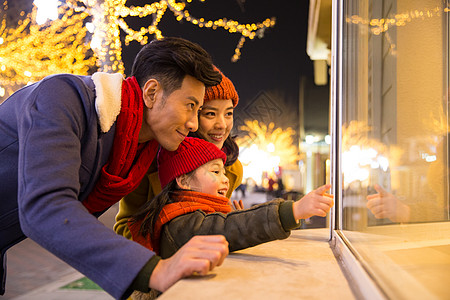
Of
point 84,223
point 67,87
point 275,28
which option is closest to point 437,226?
point 84,223

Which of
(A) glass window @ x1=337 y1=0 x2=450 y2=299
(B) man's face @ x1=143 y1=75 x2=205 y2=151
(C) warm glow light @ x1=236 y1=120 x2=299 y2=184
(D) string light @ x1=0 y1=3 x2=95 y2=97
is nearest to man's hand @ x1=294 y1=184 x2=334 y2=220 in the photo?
(A) glass window @ x1=337 y1=0 x2=450 y2=299

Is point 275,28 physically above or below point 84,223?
above

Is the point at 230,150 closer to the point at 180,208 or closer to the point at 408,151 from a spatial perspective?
the point at 180,208

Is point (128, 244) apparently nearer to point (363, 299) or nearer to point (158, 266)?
point (158, 266)

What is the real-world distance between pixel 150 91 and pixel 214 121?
0.42 m

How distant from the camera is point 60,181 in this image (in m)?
0.71

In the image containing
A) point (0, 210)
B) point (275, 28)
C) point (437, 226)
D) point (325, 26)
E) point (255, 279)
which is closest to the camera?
point (437, 226)

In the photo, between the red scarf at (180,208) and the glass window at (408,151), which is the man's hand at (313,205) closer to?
the glass window at (408,151)

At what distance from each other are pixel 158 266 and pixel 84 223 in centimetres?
14

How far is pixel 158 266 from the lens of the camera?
2.18 feet

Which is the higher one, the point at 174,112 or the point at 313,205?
the point at 174,112

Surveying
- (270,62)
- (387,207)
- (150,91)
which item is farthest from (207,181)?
(270,62)

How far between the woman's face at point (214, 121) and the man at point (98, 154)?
0.32 m

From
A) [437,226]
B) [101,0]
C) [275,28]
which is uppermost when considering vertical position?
[275,28]
